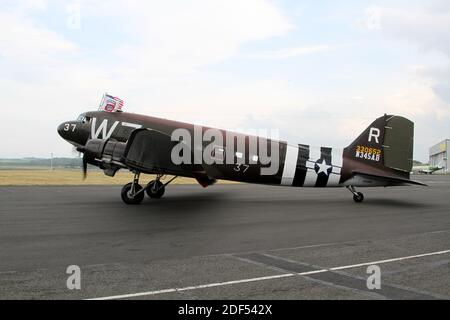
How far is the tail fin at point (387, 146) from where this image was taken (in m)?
18.2

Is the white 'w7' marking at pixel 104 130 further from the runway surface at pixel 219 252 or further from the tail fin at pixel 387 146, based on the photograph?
the tail fin at pixel 387 146

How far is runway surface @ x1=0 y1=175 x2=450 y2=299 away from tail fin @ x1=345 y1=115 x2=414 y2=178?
2946mm

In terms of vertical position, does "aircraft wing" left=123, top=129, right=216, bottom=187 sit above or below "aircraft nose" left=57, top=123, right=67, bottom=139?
below

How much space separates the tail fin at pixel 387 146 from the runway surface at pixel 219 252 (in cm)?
295

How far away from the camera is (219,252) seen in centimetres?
845

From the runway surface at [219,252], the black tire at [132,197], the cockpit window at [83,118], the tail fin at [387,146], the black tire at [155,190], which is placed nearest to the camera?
the runway surface at [219,252]

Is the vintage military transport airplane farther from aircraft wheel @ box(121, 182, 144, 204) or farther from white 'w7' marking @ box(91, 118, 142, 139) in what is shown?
aircraft wheel @ box(121, 182, 144, 204)

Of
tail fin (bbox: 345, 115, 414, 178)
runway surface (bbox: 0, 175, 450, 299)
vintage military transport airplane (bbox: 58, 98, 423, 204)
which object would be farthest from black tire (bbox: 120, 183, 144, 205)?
tail fin (bbox: 345, 115, 414, 178)

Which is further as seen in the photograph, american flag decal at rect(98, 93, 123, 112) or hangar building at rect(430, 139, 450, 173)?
hangar building at rect(430, 139, 450, 173)

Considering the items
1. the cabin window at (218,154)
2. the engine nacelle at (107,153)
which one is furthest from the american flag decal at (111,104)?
the cabin window at (218,154)

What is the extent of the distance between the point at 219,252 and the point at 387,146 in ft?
40.8

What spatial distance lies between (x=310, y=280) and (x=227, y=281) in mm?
1280

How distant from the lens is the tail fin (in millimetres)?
18156
